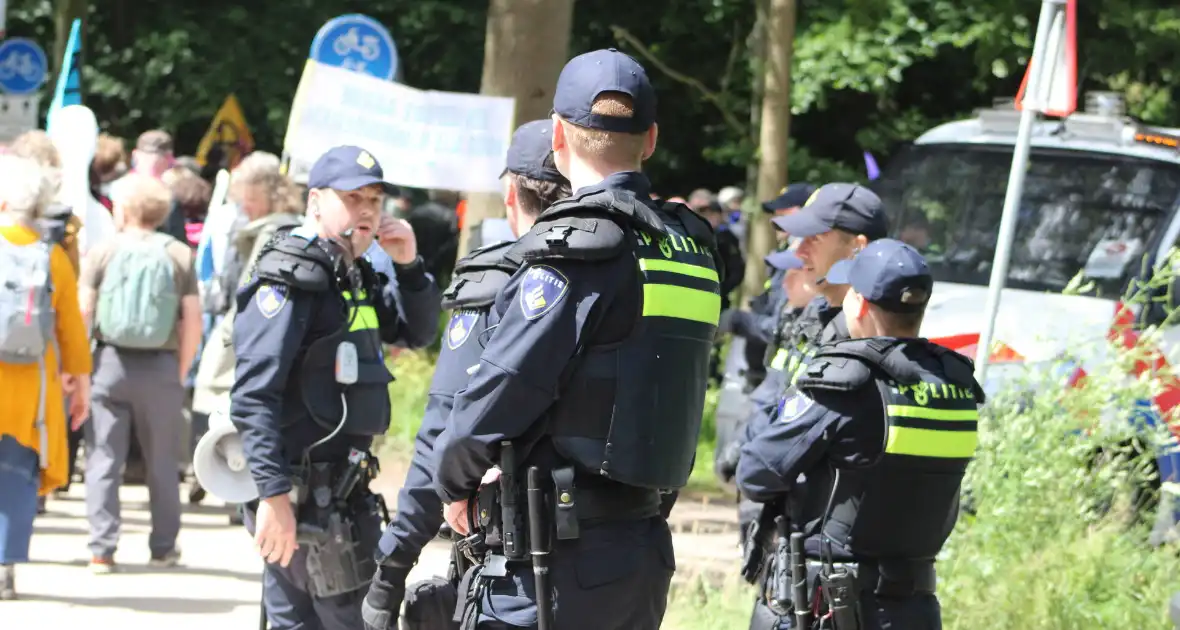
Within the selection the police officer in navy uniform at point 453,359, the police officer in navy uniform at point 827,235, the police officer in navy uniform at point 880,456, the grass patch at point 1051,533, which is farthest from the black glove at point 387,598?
the grass patch at point 1051,533

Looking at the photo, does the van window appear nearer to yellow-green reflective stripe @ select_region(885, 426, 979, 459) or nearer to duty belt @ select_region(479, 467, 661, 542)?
yellow-green reflective stripe @ select_region(885, 426, 979, 459)

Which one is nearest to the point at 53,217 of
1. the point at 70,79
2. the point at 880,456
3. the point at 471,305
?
the point at 471,305

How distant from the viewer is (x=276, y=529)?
5.23m

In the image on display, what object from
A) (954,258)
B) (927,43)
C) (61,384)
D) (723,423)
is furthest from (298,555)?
(927,43)

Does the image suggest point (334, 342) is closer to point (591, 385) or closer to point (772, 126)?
point (591, 385)

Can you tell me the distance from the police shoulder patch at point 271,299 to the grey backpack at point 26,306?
2.59 metres

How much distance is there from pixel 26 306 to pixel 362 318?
2.58 meters

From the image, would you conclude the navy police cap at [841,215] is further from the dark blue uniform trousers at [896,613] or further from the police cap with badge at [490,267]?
the police cap with badge at [490,267]

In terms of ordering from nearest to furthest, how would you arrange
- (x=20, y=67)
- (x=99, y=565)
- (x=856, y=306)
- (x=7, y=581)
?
(x=856, y=306), (x=7, y=581), (x=99, y=565), (x=20, y=67)

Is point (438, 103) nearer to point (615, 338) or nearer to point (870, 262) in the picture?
point (870, 262)

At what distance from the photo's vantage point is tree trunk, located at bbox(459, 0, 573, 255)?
422 inches

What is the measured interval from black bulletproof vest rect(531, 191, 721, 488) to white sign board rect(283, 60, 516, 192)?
5370mm

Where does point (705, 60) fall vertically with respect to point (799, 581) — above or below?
above

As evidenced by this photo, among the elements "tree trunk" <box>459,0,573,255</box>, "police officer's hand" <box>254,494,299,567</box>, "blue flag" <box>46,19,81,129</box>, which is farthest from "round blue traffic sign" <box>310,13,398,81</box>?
"police officer's hand" <box>254,494,299,567</box>
